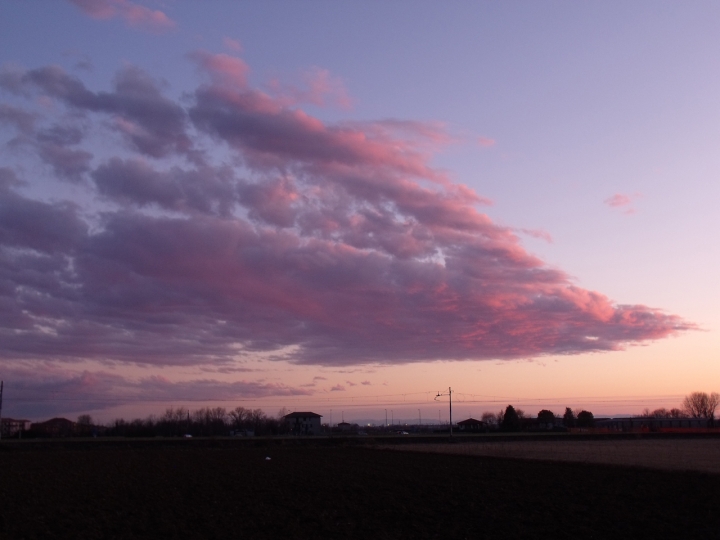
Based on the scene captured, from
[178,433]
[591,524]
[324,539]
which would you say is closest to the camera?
[324,539]

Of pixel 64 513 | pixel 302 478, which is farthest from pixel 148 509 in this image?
pixel 302 478

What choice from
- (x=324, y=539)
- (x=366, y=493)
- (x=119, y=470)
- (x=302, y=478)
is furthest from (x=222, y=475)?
(x=324, y=539)

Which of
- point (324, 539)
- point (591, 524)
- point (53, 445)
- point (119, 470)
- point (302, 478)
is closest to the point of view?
point (324, 539)

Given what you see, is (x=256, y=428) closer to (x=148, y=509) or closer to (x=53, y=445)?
(x=53, y=445)

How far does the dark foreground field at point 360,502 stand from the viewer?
21.1 m

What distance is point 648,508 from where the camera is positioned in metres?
24.9

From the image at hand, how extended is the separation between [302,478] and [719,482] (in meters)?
20.9

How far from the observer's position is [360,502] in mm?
26750

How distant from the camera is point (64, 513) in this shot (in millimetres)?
24484

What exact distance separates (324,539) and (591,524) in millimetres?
8896

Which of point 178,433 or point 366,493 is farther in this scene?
point 178,433

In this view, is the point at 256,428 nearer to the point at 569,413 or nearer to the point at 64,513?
the point at 569,413

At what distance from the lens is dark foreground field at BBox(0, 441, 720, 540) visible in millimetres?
21078

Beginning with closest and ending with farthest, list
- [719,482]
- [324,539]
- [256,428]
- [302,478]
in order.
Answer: [324,539] → [719,482] → [302,478] → [256,428]
